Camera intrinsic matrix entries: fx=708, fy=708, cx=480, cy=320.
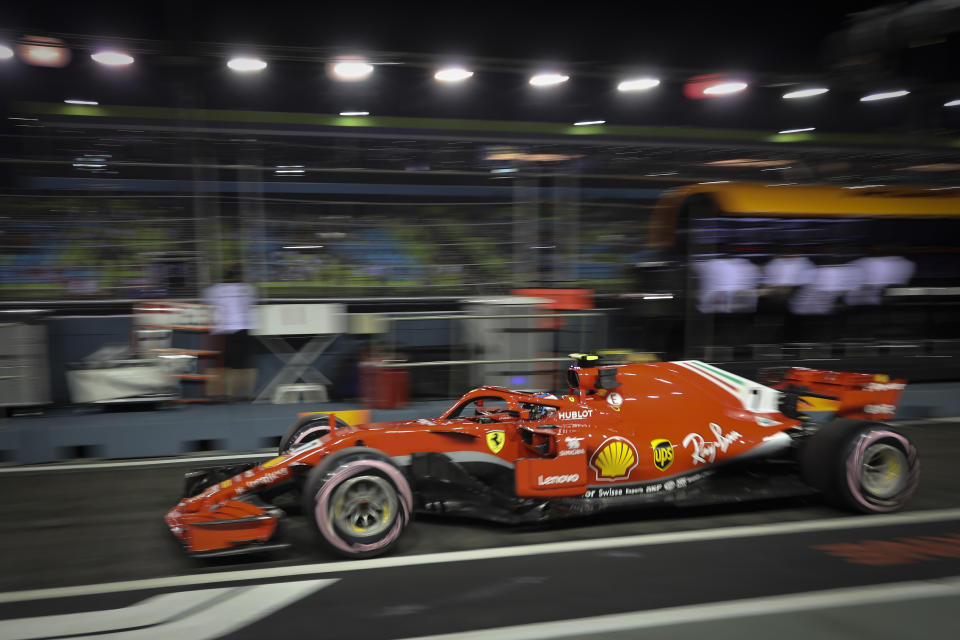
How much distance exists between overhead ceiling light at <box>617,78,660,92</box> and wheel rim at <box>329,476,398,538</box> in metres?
10.5

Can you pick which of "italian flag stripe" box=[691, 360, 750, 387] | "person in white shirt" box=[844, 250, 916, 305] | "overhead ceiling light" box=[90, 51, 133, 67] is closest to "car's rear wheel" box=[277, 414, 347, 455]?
"italian flag stripe" box=[691, 360, 750, 387]

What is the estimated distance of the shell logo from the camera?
4777 mm

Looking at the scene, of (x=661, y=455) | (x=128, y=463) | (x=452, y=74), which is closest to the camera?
(x=661, y=455)

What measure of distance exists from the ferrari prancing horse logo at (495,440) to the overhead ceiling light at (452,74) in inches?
316

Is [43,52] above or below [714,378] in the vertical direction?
above

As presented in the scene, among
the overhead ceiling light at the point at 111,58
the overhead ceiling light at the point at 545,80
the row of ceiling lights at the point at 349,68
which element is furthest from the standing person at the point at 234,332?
the overhead ceiling light at the point at 545,80

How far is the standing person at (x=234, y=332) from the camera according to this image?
27.6ft

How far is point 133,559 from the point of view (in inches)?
171

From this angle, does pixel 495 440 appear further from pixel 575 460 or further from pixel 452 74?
pixel 452 74

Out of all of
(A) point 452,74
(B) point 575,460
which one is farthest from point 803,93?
(B) point 575,460

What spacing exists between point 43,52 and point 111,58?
1449 mm

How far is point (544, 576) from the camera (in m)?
3.97

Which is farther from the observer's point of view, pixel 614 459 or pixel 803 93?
pixel 803 93

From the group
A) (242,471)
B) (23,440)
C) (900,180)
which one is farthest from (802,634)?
(900,180)
